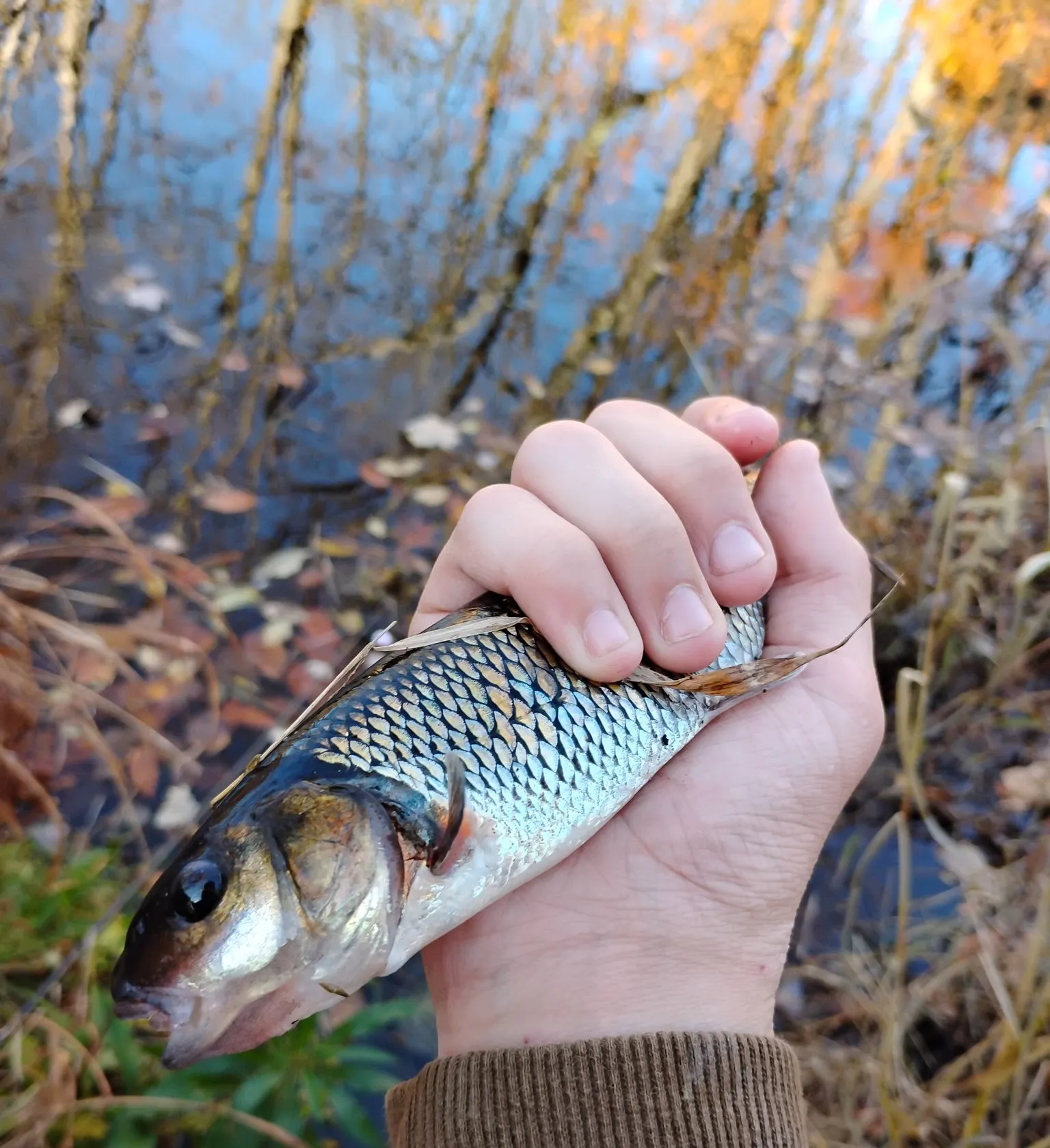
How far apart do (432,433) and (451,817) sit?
360 cm

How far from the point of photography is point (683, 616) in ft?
4.82

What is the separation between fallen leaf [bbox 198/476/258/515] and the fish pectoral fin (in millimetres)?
3070

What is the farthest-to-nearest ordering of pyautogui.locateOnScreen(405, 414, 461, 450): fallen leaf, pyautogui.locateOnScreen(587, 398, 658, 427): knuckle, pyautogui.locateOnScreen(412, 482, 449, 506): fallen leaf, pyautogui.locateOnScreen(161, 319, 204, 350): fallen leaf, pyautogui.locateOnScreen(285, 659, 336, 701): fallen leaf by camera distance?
pyautogui.locateOnScreen(161, 319, 204, 350): fallen leaf
pyautogui.locateOnScreen(405, 414, 461, 450): fallen leaf
pyautogui.locateOnScreen(412, 482, 449, 506): fallen leaf
pyautogui.locateOnScreen(285, 659, 336, 701): fallen leaf
pyautogui.locateOnScreen(587, 398, 658, 427): knuckle

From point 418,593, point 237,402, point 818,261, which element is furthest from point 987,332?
point 237,402

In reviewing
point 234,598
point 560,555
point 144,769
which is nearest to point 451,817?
point 560,555

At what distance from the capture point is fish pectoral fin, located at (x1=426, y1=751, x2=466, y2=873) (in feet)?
3.88

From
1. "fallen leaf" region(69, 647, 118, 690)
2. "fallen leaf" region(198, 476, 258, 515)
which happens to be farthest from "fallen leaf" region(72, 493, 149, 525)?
"fallen leaf" region(69, 647, 118, 690)

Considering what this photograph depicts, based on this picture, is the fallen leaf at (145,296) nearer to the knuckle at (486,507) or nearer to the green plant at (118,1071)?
the green plant at (118,1071)

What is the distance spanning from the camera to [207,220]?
5.41 m

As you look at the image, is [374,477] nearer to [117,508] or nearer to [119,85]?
[117,508]

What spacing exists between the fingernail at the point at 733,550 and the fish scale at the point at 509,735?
0.27m

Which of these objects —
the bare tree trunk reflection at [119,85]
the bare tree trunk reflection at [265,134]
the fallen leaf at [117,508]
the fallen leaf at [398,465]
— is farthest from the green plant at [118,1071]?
the bare tree trunk reflection at [119,85]

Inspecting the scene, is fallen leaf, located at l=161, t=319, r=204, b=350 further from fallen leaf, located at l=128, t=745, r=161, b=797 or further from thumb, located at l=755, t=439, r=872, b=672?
thumb, located at l=755, t=439, r=872, b=672

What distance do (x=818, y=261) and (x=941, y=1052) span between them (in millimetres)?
5677
